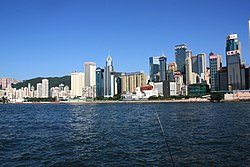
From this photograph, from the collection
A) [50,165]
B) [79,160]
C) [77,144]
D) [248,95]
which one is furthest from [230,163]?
[248,95]

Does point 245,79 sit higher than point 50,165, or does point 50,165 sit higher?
point 245,79

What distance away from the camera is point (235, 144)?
55.1 feet

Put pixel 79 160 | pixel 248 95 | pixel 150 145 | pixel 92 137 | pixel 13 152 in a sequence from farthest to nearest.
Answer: pixel 248 95 → pixel 92 137 → pixel 150 145 → pixel 13 152 → pixel 79 160

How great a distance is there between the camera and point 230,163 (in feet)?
40.3

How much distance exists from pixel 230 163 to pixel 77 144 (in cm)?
956

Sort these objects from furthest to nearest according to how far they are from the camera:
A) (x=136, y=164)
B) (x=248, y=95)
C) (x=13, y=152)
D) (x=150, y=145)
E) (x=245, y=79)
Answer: (x=245, y=79) < (x=248, y=95) < (x=150, y=145) < (x=13, y=152) < (x=136, y=164)

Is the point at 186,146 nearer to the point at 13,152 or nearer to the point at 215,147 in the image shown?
the point at 215,147

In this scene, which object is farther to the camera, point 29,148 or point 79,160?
point 29,148

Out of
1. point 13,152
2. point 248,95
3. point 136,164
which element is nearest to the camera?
point 136,164

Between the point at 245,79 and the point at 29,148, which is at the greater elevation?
the point at 245,79

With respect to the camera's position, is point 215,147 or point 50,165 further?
point 215,147

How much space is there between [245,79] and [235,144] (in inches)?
7893

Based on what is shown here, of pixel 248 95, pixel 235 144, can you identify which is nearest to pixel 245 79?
pixel 248 95

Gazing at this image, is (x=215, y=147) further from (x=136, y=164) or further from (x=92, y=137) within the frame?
(x=92, y=137)
